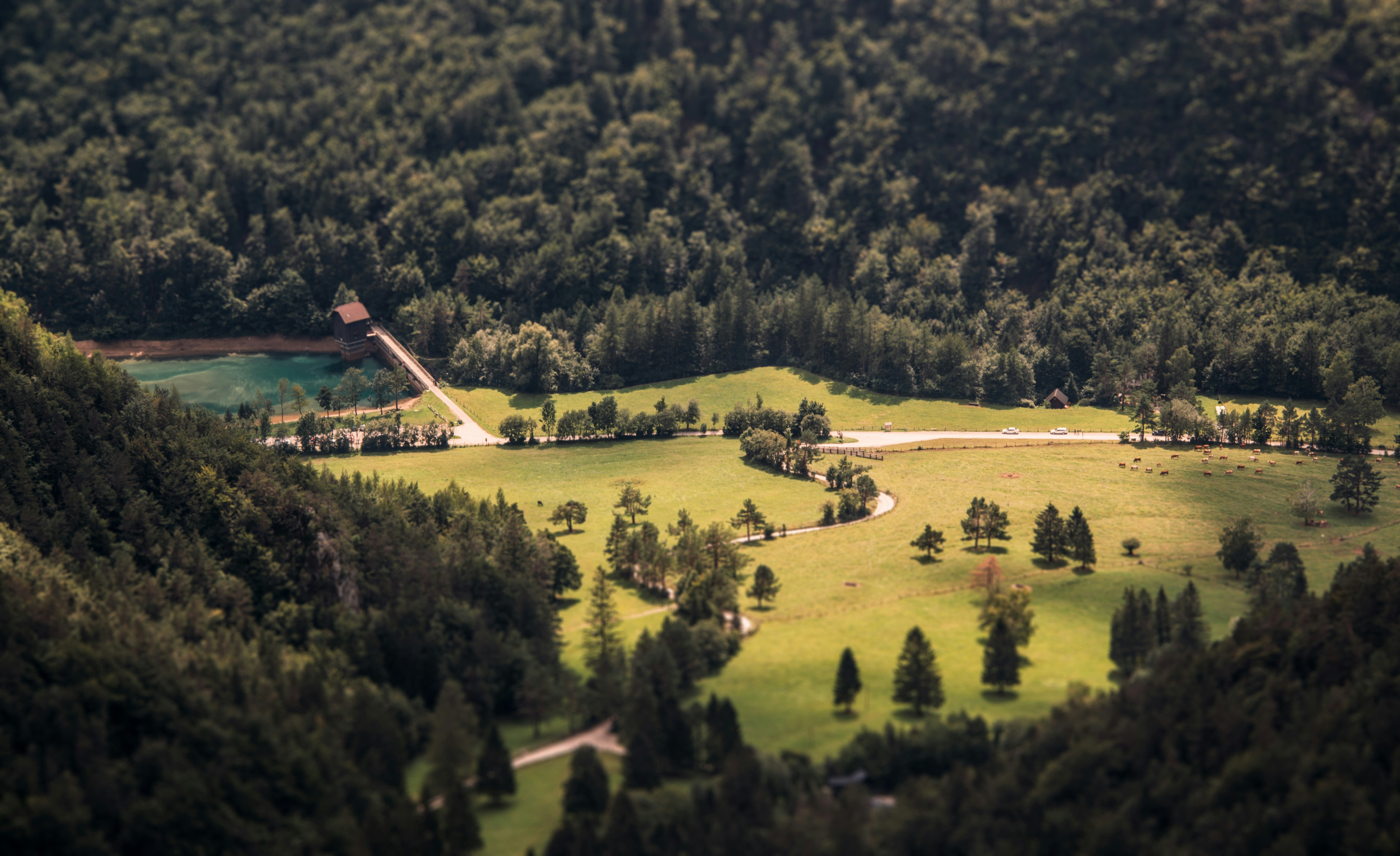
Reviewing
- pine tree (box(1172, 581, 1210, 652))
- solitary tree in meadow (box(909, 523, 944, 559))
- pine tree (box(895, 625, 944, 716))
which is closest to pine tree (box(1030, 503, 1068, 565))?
solitary tree in meadow (box(909, 523, 944, 559))

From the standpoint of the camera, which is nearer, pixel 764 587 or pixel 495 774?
pixel 495 774

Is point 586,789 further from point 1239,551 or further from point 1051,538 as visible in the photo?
point 1239,551

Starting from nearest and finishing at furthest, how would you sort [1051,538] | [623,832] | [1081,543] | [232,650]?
1. [623,832]
2. [232,650]
3. [1081,543]
4. [1051,538]

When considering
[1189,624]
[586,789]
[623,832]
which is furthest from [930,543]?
[623,832]

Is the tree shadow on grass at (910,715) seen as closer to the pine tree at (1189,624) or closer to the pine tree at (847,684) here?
the pine tree at (847,684)

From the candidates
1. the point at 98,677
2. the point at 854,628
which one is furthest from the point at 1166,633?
the point at 98,677

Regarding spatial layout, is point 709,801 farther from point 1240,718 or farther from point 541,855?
point 1240,718

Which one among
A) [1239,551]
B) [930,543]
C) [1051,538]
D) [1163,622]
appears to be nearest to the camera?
[1163,622]

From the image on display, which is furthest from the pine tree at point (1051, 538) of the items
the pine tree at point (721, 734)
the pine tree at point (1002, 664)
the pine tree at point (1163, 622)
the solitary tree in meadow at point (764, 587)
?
the pine tree at point (721, 734)
